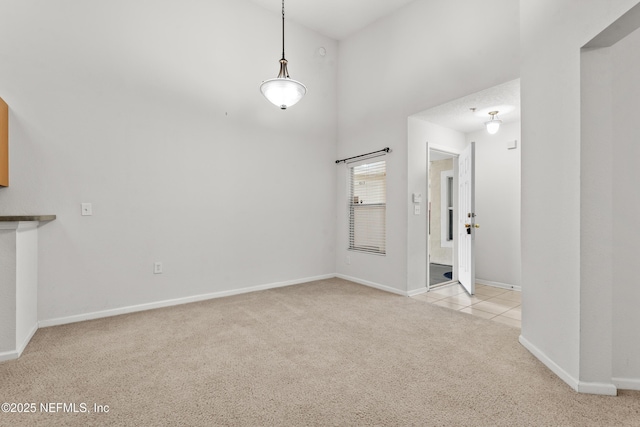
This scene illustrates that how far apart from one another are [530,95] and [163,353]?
11.6 feet

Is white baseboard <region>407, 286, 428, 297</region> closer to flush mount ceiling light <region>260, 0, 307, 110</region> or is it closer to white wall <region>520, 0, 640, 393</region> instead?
white wall <region>520, 0, 640, 393</region>

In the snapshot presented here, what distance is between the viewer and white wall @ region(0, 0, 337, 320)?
292 centimetres

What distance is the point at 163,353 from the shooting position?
237 cm

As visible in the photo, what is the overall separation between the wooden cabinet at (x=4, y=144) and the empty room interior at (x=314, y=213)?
0.04 meters

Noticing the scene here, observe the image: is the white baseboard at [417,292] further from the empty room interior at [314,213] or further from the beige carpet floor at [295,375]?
the beige carpet floor at [295,375]

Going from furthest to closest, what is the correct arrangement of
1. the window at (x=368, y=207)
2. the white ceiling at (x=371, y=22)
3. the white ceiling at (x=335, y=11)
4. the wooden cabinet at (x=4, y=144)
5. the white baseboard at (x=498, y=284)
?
the window at (x=368, y=207)
the white baseboard at (x=498, y=284)
the white ceiling at (x=335, y=11)
the white ceiling at (x=371, y=22)
the wooden cabinet at (x=4, y=144)

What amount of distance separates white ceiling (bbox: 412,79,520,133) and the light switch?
3.99m

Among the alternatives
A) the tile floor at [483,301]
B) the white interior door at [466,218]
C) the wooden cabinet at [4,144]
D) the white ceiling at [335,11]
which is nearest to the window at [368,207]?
the tile floor at [483,301]

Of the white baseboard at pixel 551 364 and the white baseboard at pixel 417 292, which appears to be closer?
the white baseboard at pixel 551 364

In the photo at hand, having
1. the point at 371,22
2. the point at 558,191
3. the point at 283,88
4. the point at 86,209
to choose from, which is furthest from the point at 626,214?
the point at 86,209

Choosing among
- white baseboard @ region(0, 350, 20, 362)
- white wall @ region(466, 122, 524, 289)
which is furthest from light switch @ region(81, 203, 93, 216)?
white wall @ region(466, 122, 524, 289)

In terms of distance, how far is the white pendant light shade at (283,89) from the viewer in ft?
9.50

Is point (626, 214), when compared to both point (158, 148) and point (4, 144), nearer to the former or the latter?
point (158, 148)

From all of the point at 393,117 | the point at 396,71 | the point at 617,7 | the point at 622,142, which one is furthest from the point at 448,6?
the point at 622,142
